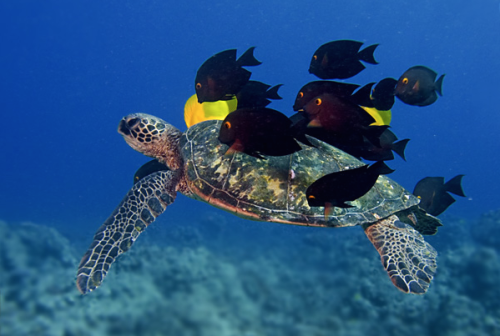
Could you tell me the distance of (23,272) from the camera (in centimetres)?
760

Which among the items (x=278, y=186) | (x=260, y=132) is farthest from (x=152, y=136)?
(x=260, y=132)

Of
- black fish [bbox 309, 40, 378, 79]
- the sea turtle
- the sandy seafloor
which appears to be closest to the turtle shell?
the sea turtle

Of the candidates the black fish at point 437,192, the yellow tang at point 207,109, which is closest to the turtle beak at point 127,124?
the yellow tang at point 207,109

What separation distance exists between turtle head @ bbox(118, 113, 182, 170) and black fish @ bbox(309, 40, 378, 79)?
8.77ft

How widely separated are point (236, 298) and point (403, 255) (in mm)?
5313

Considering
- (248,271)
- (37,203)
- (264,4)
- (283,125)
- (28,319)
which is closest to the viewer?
(283,125)

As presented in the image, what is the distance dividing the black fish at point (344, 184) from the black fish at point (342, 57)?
177 centimetres

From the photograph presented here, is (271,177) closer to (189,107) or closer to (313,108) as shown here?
(313,108)

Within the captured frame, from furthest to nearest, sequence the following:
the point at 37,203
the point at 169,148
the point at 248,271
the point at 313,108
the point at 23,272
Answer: the point at 37,203
the point at 248,271
the point at 23,272
the point at 169,148
the point at 313,108

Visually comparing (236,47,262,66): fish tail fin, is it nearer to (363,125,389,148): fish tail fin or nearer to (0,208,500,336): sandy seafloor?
(363,125,389,148): fish tail fin

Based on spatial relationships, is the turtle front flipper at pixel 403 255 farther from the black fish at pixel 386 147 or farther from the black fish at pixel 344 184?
the black fish at pixel 344 184

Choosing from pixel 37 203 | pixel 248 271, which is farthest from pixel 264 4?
pixel 248 271

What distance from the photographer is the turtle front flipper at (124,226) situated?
3297 millimetres

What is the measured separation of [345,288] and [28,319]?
7.79m
